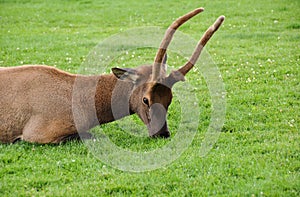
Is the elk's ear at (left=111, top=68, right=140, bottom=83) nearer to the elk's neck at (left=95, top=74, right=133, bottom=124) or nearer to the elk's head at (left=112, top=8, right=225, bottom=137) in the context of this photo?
the elk's head at (left=112, top=8, right=225, bottom=137)

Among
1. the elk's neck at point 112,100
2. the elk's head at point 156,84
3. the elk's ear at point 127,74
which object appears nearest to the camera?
the elk's head at point 156,84

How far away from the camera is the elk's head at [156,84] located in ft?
27.7

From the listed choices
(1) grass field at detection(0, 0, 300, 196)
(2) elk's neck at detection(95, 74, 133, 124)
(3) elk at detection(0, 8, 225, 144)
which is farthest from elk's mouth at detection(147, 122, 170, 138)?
(2) elk's neck at detection(95, 74, 133, 124)

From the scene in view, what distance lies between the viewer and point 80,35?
59.9ft

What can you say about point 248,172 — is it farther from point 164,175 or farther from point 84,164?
point 84,164

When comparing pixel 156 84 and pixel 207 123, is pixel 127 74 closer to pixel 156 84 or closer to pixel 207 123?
pixel 156 84

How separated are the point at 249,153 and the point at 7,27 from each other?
14.3 metres

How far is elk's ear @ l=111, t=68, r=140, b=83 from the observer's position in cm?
868

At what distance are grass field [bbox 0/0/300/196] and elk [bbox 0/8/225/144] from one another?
0.29m

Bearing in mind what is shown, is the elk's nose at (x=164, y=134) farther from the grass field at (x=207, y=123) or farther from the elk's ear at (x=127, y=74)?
the elk's ear at (x=127, y=74)

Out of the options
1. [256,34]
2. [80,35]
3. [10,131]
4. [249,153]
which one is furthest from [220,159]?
[80,35]

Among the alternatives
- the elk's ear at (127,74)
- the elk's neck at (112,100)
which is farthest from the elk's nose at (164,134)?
the elk's ear at (127,74)

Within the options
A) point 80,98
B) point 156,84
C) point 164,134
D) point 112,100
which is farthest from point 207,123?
A: point 80,98

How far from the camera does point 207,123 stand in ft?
32.1
